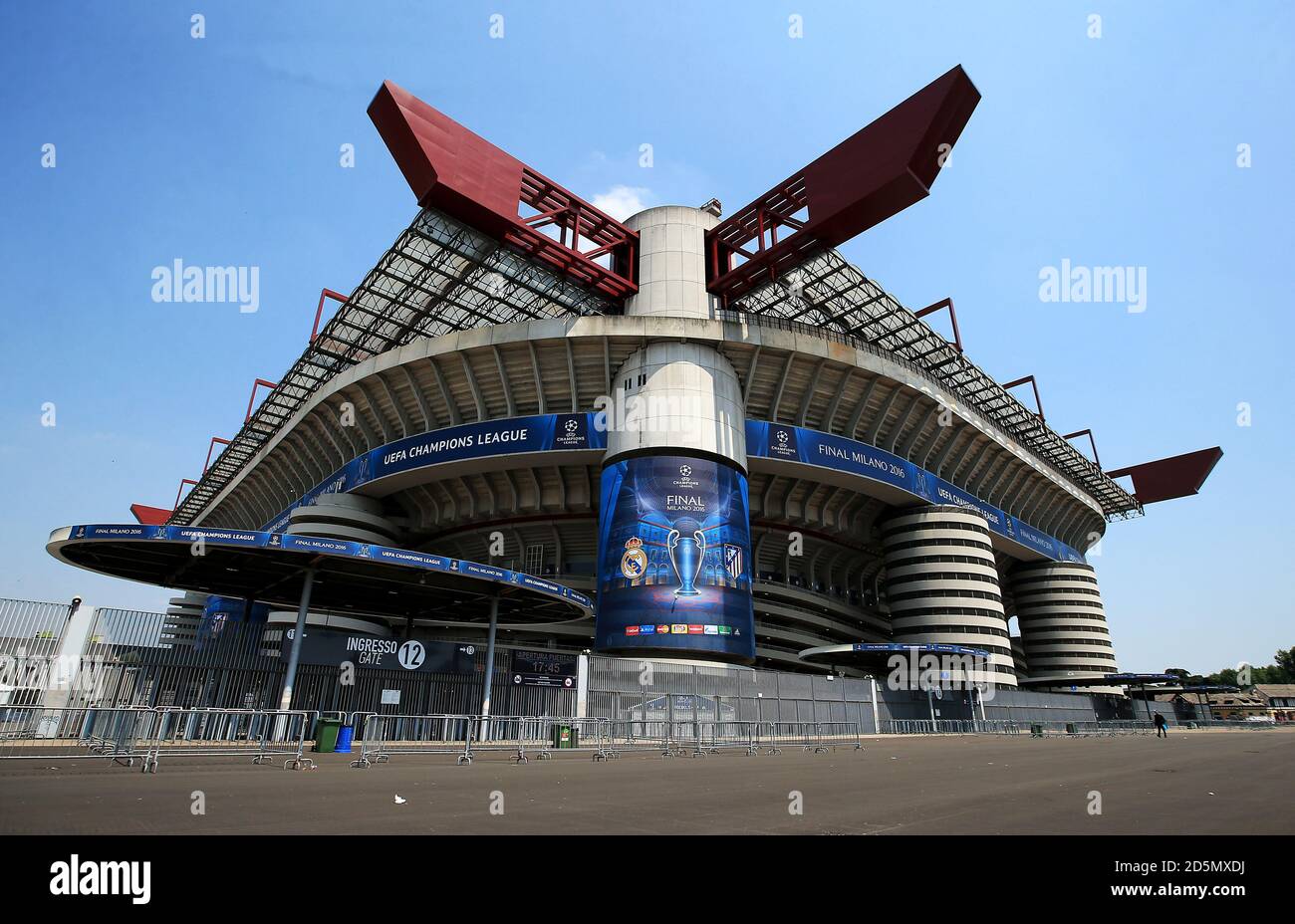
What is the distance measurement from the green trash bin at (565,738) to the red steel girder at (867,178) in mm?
28220

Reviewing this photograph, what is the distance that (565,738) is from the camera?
20.4 metres

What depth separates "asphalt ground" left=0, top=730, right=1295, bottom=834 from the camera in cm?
628

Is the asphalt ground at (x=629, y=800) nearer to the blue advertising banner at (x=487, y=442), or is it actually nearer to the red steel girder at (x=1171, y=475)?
the blue advertising banner at (x=487, y=442)

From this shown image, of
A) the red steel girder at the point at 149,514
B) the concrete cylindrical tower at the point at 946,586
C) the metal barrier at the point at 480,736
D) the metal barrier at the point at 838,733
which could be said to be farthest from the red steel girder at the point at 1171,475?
the red steel girder at the point at 149,514

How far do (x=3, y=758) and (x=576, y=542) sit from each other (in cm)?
3784

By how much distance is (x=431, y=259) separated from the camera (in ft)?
129

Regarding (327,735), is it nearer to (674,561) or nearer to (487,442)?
(674,561)

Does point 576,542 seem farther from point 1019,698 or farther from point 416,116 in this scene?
point 1019,698

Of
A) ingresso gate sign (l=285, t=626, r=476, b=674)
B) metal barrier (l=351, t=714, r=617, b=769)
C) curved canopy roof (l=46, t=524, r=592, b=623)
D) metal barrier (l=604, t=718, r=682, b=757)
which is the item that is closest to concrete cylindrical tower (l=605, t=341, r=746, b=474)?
curved canopy roof (l=46, t=524, r=592, b=623)

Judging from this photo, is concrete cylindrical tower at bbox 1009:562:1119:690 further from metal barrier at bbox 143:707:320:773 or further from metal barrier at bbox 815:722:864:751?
metal barrier at bbox 143:707:320:773

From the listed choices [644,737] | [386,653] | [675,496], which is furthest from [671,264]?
[644,737]

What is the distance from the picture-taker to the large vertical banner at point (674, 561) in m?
34.9

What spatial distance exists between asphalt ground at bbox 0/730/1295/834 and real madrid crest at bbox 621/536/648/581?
2151 centimetres

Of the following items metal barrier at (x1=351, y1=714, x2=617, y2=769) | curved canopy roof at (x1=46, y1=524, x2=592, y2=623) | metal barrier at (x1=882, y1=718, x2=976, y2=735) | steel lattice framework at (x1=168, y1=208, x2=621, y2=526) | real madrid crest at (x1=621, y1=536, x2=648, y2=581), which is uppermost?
steel lattice framework at (x1=168, y1=208, x2=621, y2=526)
